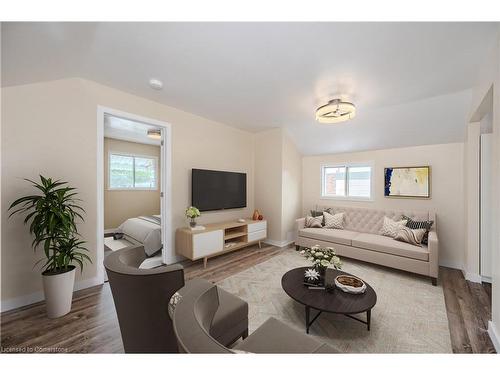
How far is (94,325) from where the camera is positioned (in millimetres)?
1771

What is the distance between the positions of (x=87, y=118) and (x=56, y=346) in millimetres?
2308

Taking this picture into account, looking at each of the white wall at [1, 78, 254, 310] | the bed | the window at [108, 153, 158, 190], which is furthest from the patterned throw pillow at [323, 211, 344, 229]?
the window at [108, 153, 158, 190]

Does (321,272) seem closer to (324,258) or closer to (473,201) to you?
(324,258)

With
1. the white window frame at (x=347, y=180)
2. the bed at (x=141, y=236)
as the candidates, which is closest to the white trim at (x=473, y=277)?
the white window frame at (x=347, y=180)

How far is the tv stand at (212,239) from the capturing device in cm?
302

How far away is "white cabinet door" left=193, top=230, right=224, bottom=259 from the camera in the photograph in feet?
9.90

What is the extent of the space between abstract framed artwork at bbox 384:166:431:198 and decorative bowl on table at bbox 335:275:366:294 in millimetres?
2434

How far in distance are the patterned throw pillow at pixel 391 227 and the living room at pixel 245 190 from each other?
3 centimetres

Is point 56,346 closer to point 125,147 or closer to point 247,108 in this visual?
point 247,108

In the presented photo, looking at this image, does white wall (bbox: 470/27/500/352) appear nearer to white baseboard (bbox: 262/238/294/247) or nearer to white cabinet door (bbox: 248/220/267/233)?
white baseboard (bbox: 262/238/294/247)
